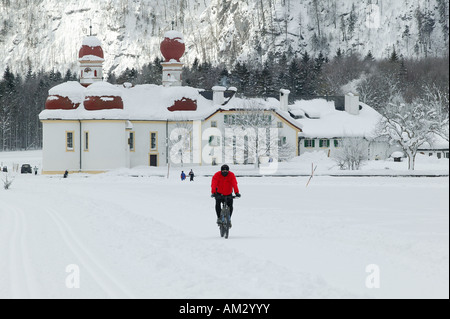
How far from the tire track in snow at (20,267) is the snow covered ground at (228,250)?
2 cm

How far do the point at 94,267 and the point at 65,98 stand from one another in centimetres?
5348

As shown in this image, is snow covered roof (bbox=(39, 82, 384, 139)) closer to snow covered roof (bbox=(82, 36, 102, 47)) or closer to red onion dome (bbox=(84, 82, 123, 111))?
red onion dome (bbox=(84, 82, 123, 111))

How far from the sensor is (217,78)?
12262 cm

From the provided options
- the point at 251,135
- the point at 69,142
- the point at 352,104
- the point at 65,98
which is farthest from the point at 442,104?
the point at 352,104

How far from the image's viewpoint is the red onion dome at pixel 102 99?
206ft

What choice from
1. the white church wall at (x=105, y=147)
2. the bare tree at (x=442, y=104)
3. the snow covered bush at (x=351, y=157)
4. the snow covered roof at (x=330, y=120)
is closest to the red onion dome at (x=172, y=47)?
the white church wall at (x=105, y=147)

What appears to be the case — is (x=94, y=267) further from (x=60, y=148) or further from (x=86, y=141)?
(x=60, y=148)

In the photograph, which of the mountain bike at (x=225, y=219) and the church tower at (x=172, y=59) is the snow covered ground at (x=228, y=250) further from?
the church tower at (x=172, y=59)

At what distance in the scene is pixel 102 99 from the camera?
62625 millimetres

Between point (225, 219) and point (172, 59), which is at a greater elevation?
point (172, 59)

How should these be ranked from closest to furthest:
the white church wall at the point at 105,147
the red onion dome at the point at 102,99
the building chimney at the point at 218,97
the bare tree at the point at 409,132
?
the bare tree at the point at 409,132 < the white church wall at the point at 105,147 < the red onion dome at the point at 102,99 < the building chimney at the point at 218,97

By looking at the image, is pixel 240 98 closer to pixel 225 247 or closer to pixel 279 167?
pixel 279 167

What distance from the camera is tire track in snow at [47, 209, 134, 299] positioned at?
→ 10859 mm
